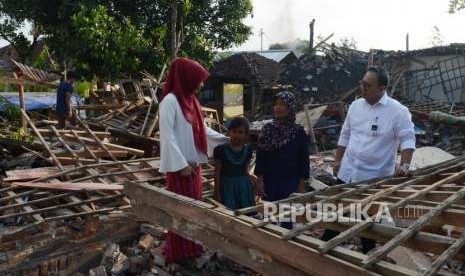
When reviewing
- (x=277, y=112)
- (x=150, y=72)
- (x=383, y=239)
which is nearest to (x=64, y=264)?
(x=277, y=112)

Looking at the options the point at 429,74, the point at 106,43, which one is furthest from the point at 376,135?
the point at 429,74

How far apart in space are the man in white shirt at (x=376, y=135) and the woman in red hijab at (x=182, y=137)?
1087mm

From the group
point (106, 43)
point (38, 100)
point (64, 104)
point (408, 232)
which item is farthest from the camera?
point (38, 100)

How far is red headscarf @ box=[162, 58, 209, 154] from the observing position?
10.6 feet

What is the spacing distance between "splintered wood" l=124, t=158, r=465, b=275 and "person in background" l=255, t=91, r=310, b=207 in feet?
1.81

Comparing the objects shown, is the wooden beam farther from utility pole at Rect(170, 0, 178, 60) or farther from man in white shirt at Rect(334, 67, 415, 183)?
utility pole at Rect(170, 0, 178, 60)

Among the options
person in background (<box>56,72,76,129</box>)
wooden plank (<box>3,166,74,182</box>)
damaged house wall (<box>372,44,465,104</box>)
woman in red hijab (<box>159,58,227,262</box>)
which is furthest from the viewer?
damaged house wall (<box>372,44,465,104</box>)

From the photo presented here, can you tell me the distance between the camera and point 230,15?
13.1 meters

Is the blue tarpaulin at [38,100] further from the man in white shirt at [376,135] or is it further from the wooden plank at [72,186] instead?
the man in white shirt at [376,135]

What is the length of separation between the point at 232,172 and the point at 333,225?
1.36 m

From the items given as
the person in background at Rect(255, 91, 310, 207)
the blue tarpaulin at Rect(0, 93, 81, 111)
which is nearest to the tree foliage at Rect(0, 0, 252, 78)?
the blue tarpaulin at Rect(0, 93, 81, 111)

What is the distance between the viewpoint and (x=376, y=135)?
3289 millimetres

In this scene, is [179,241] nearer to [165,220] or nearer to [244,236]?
[165,220]

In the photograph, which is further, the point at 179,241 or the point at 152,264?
the point at 152,264
